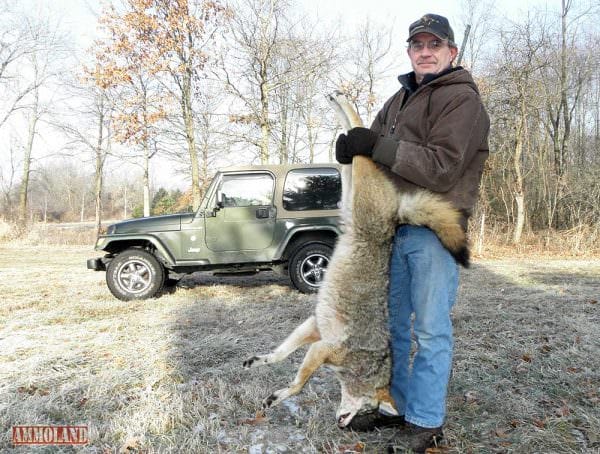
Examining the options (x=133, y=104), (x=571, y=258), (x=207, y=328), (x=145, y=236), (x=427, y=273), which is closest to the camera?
(x=427, y=273)

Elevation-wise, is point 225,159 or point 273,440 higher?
point 225,159

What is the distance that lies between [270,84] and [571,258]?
11340 millimetres

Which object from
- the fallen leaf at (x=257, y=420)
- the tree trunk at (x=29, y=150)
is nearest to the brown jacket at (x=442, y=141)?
the fallen leaf at (x=257, y=420)

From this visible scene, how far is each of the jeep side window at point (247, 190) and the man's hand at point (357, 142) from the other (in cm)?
480

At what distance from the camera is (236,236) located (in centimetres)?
703

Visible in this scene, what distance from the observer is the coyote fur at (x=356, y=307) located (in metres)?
2.50

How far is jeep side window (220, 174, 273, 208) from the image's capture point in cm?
713

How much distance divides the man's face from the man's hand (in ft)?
1.86

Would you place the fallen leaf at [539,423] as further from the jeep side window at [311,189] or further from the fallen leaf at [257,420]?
the jeep side window at [311,189]

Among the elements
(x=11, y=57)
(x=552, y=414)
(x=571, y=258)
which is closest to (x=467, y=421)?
(x=552, y=414)

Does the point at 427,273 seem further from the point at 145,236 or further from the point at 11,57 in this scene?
the point at 11,57

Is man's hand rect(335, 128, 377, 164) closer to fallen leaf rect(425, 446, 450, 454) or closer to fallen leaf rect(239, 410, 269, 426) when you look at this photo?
fallen leaf rect(425, 446, 450, 454)

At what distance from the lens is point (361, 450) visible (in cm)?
268

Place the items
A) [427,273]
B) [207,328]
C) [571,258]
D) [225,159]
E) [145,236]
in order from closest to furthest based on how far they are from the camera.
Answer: [427,273] < [207,328] < [145,236] < [571,258] < [225,159]
